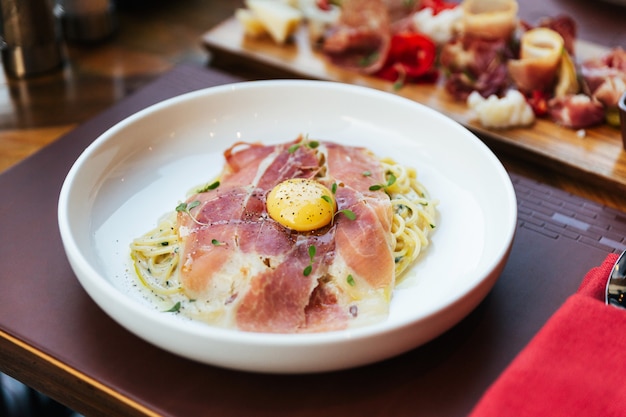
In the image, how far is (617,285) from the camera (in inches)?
70.9

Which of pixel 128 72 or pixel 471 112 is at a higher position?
pixel 471 112

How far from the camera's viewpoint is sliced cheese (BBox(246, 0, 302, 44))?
3.18 m

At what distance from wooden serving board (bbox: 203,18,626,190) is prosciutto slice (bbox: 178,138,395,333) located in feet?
2.60

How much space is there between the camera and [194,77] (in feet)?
9.79

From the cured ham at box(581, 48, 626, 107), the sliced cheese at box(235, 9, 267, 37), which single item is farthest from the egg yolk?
the sliced cheese at box(235, 9, 267, 37)

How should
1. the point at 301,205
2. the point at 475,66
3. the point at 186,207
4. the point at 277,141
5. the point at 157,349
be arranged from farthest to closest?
the point at 475,66 < the point at 277,141 < the point at 186,207 < the point at 301,205 < the point at 157,349

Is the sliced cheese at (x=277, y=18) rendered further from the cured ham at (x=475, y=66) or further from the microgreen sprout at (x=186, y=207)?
the microgreen sprout at (x=186, y=207)

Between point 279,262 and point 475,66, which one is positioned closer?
point 279,262

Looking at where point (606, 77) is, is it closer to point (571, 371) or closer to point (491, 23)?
point (491, 23)

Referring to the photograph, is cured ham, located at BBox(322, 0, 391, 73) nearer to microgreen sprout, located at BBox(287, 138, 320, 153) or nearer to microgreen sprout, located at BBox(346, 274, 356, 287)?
microgreen sprout, located at BBox(287, 138, 320, 153)

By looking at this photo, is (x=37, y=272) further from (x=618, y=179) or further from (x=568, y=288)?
(x=618, y=179)

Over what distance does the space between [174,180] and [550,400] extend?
135cm

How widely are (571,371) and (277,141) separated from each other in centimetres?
132

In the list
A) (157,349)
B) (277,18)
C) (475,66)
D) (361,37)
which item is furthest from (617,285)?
(277,18)
